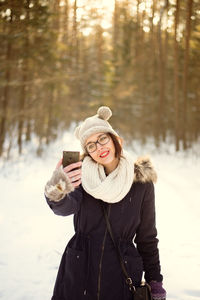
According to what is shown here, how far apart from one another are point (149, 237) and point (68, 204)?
2.15 ft

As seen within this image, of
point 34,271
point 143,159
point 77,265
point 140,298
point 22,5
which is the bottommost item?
point 34,271

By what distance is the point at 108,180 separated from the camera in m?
2.08

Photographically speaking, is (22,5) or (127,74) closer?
(22,5)

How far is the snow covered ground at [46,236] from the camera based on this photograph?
374 cm

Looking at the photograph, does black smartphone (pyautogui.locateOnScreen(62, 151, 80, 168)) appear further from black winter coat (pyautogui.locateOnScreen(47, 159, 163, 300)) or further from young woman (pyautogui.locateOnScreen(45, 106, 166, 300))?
black winter coat (pyautogui.locateOnScreen(47, 159, 163, 300))

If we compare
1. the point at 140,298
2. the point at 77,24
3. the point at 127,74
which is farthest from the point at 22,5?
the point at 127,74

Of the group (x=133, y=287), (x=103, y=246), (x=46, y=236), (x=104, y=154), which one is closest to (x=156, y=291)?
(x=133, y=287)

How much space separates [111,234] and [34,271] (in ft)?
8.18

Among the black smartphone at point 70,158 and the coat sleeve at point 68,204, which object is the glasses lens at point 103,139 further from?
the coat sleeve at point 68,204

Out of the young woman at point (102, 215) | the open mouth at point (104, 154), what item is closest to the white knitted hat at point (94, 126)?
the young woman at point (102, 215)

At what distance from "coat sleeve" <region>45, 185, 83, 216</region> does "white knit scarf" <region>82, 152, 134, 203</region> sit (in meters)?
0.07

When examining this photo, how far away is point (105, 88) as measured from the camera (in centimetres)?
2128

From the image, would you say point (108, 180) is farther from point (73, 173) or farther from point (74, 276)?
point (74, 276)

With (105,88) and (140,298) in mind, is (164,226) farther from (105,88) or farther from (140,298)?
(105,88)
